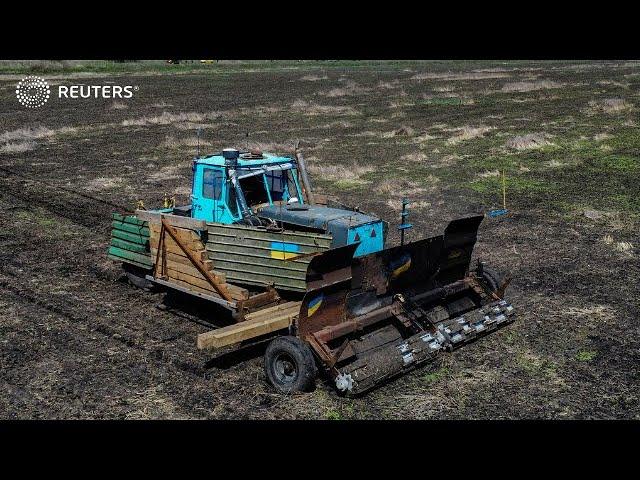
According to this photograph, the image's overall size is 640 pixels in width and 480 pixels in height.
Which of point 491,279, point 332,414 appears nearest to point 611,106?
point 491,279

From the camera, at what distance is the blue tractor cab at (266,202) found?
1086 cm

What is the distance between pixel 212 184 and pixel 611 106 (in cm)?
3489

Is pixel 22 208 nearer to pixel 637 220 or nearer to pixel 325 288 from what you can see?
pixel 325 288

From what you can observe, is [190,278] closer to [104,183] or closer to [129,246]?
[129,246]

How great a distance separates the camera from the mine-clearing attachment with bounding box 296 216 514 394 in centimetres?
916

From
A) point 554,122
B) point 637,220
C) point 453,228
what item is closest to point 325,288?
point 453,228

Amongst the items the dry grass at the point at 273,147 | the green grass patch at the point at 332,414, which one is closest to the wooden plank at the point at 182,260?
the green grass patch at the point at 332,414

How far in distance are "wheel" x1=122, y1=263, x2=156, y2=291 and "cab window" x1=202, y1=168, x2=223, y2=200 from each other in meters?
2.66

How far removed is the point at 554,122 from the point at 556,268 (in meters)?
24.0

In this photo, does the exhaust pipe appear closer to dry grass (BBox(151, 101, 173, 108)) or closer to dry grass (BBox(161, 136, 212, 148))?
dry grass (BBox(161, 136, 212, 148))

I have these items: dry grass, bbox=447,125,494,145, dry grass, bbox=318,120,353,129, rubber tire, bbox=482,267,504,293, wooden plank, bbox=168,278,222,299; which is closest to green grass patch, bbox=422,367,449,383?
rubber tire, bbox=482,267,504,293

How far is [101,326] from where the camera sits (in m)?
11.7

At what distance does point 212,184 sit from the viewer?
1162 cm

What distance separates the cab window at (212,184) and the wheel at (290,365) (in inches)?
137
